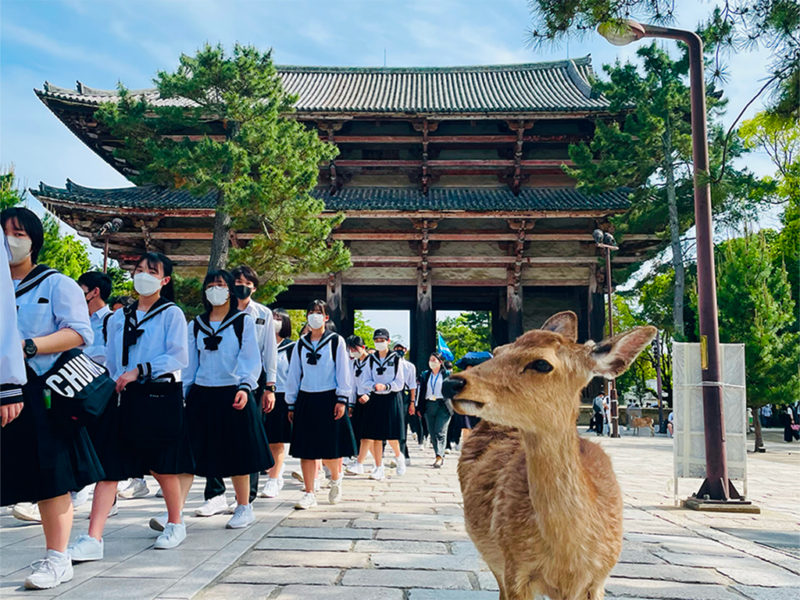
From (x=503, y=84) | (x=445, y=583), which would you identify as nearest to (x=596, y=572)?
(x=445, y=583)

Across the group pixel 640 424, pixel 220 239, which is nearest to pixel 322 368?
pixel 220 239

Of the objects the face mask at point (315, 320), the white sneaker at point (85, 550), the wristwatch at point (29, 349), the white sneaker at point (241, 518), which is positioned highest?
the face mask at point (315, 320)

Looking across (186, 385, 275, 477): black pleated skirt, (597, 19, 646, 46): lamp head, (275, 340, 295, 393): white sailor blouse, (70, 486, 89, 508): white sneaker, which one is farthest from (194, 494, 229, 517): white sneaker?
(597, 19, 646, 46): lamp head

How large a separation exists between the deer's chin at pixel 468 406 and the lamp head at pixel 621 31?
15.9 ft

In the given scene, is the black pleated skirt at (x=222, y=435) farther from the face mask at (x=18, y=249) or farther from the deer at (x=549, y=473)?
the deer at (x=549, y=473)

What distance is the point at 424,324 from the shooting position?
Answer: 18.8m

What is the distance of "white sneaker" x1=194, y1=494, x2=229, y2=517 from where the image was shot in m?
5.40

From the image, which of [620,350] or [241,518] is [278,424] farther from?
[620,350]

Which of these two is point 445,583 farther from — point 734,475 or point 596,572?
point 734,475

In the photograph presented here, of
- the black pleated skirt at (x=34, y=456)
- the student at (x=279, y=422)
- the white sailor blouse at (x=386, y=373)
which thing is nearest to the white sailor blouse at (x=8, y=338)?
the black pleated skirt at (x=34, y=456)

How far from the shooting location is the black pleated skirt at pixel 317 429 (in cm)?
601

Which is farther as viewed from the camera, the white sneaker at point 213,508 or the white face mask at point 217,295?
the white sneaker at point 213,508

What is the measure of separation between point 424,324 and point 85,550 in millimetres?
15336

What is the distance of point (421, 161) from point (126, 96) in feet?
28.3
